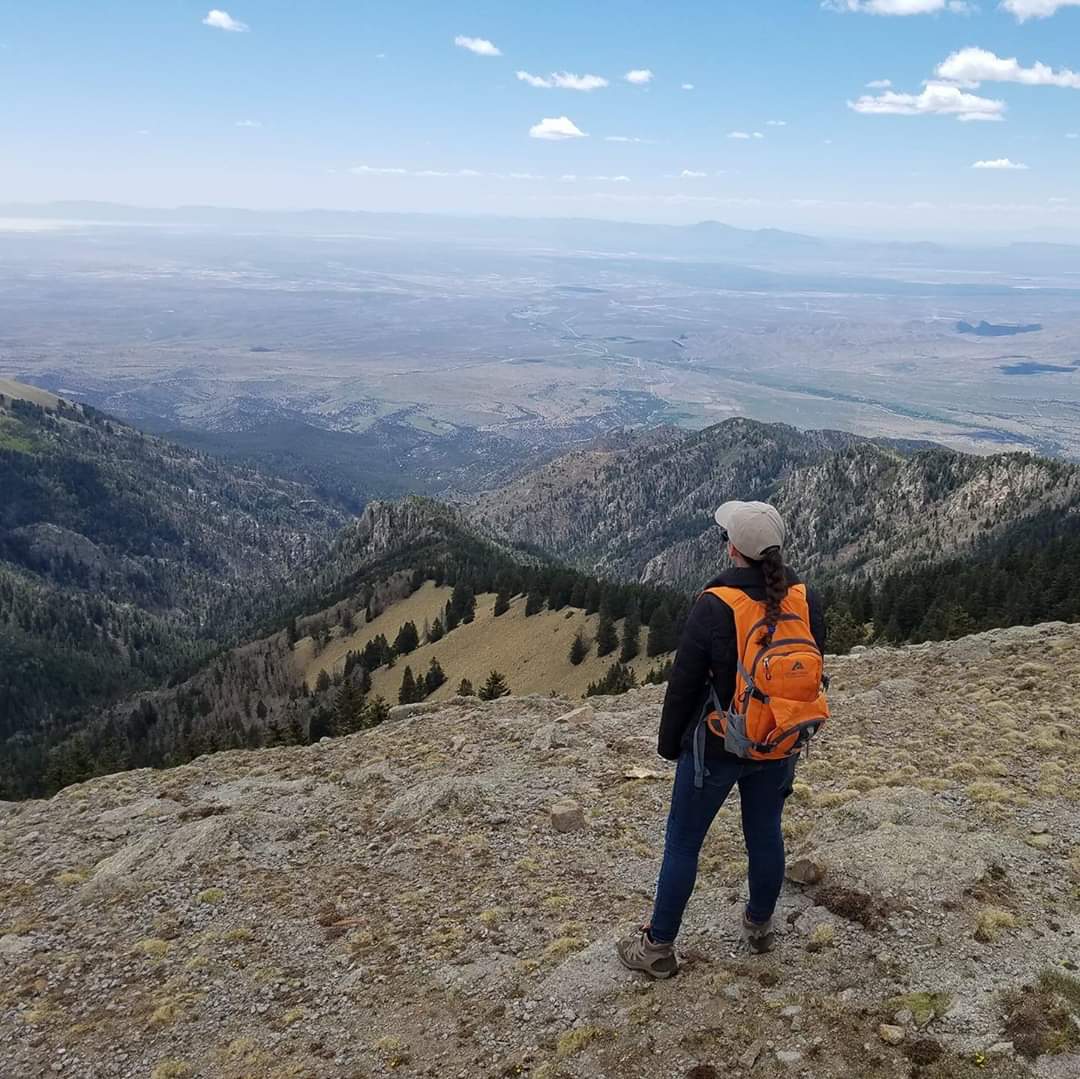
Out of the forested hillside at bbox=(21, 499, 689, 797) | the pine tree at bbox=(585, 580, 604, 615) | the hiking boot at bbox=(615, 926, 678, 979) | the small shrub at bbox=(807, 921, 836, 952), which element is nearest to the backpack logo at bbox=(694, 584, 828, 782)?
the hiking boot at bbox=(615, 926, 678, 979)

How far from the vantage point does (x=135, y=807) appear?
714 inches

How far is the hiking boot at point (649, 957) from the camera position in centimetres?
866

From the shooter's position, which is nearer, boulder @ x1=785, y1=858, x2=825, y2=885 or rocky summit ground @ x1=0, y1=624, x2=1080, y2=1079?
rocky summit ground @ x1=0, y1=624, x2=1080, y2=1079

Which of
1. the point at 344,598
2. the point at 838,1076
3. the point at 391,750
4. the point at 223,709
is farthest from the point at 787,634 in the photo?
the point at 344,598

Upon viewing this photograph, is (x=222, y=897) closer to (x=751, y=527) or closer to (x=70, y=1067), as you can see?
(x=70, y=1067)

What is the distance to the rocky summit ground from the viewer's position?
7.89 metres

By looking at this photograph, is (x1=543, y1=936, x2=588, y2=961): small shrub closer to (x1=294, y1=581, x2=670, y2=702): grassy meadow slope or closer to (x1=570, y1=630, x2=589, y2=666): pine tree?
(x1=294, y1=581, x2=670, y2=702): grassy meadow slope

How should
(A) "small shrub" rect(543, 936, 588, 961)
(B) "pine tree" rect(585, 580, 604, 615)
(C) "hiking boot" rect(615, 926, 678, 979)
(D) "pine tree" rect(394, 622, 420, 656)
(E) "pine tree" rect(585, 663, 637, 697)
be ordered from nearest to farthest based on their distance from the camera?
(C) "hiking boot" rect(615, 926, 678, 979) → (A) "small shrub" rect(543, 936, 588, 961) → (E) "pine tree" rect(585, 663, 637, 697) → (B) "pine tree" rect(585, 580, 604, 615) → (D) "pine tree" rect(394, 622, 420, 656)

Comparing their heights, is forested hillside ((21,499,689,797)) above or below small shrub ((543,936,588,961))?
below

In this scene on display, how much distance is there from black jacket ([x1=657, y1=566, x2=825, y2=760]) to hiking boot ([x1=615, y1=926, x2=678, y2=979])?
251cm

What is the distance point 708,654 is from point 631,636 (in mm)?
69303

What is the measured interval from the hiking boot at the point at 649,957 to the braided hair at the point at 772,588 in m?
3.89

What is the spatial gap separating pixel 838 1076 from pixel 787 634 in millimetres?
3959

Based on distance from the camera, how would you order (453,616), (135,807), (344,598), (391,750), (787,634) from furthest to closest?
(344,598) → (453,616) → (391,750) → (135,807) → (787,634)
